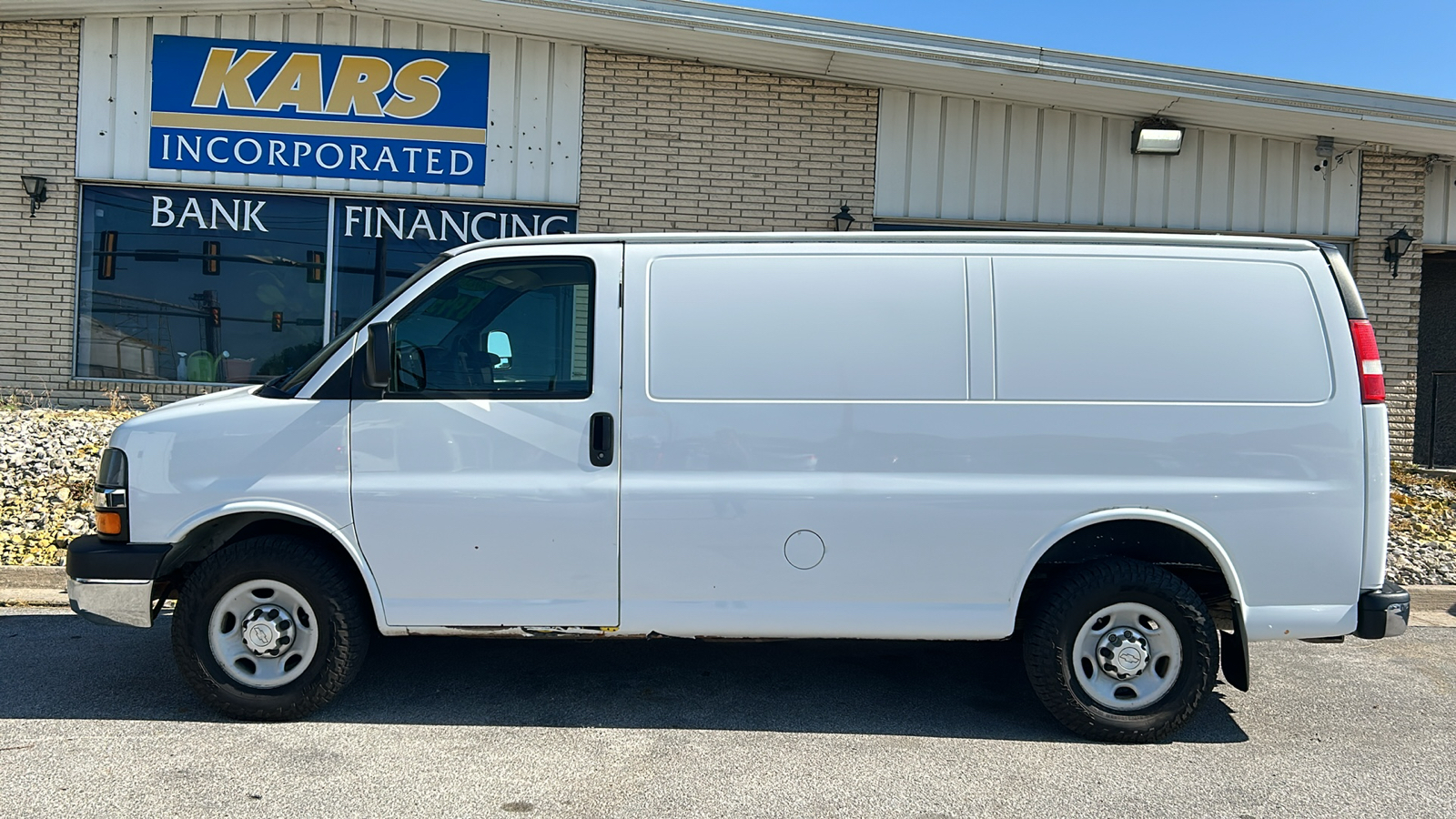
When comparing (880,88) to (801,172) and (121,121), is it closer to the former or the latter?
(801,172)

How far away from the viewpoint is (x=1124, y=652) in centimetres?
410

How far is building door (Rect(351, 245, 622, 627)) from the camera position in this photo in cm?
411

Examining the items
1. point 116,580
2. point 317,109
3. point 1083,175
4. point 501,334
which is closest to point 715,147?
point 1083,175

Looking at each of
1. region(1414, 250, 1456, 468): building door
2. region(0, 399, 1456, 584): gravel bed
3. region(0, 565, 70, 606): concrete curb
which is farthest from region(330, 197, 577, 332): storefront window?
region(1414, 250, 1456, 468): building door

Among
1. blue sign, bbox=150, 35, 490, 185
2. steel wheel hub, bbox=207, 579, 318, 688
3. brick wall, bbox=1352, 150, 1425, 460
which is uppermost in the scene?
blue sign, bbox=150, 35, 490, 185

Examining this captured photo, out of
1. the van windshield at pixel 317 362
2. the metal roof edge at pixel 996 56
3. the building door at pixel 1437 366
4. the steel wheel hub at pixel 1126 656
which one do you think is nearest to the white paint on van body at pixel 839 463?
the van windshield at pixel 317 362

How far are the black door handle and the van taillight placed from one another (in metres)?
3.08

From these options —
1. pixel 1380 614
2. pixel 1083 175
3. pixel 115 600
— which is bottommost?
pixel 115 600

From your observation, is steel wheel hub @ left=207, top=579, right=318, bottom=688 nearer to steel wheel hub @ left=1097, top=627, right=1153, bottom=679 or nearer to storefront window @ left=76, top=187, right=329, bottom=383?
steel wheel hub @ left=1097, top=627, right=1153, bottom=679

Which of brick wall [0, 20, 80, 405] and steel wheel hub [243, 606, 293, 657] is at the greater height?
brick wall [0, 20, 80, 405]

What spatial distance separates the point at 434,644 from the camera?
539cm

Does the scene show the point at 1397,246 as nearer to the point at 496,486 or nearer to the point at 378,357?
the point at 496,486

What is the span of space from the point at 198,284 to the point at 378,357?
722cm

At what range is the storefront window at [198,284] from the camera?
32.6ft
